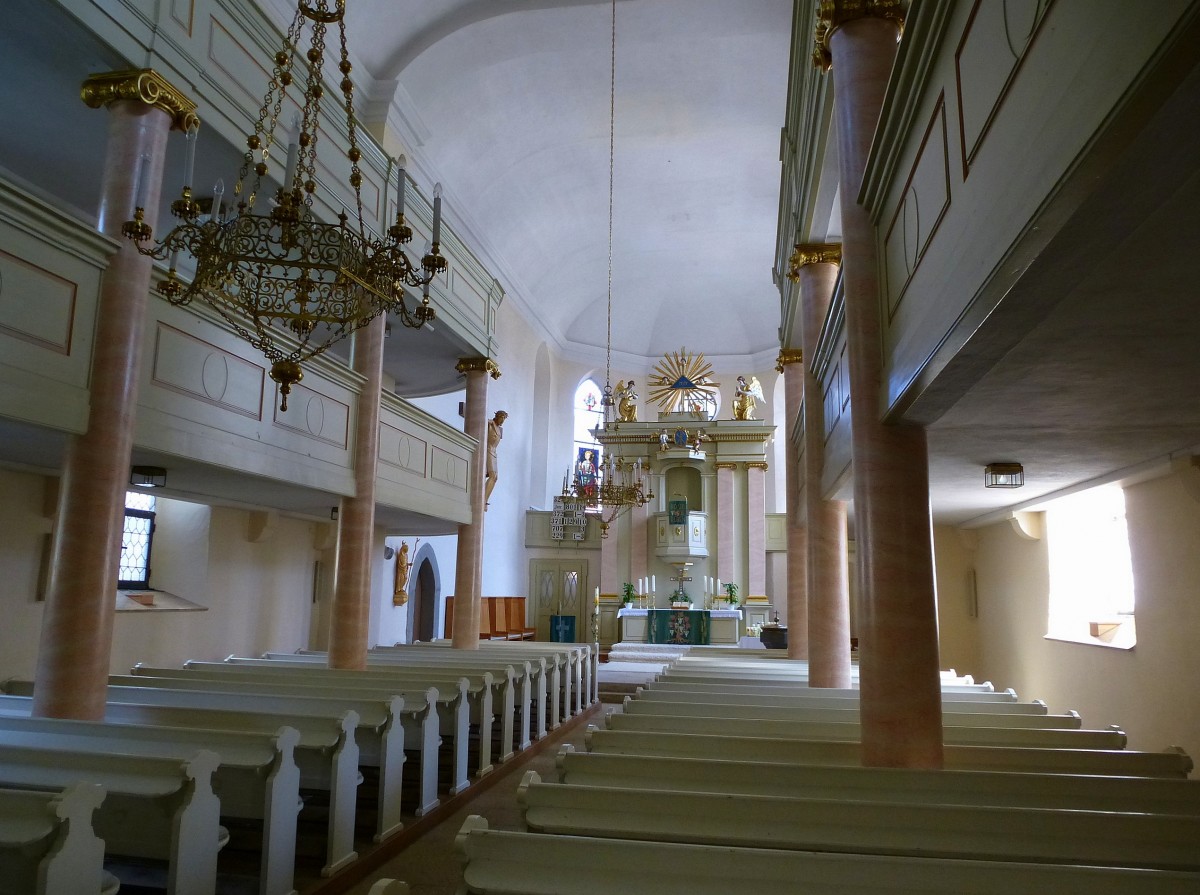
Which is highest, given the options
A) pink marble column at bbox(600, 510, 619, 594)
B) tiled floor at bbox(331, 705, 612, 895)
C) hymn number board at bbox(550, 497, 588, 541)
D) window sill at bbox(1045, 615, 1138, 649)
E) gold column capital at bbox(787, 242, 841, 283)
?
gold column capital at bbox(787, 242, 841, 283)

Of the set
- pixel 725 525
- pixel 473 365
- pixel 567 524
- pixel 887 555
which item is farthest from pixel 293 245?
pixel 567 524

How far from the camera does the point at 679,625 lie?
1838 cm

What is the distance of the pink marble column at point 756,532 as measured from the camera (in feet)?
63.9

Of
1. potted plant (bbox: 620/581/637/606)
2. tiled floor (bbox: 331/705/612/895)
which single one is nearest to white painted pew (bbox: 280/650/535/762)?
tiled floor (bbox: 331/705/612/895)

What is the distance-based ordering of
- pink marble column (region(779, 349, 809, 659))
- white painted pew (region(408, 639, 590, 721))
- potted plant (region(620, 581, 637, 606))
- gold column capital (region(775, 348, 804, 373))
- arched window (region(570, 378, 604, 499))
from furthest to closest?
arched window (region(570, 378, 604, 499))
potted plant (region(620, 581, 637, 606))
gold column capital (region(775, 348, 804, 373))
pink marble column (region(779, 349, 809, 659))
white painted pew (region(408, 639, 590, 721))

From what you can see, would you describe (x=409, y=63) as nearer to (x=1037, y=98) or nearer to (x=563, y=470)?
(x=1037, y=98)

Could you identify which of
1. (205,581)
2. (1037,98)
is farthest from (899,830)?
(205,581)

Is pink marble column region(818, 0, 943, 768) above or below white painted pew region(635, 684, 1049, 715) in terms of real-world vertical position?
above

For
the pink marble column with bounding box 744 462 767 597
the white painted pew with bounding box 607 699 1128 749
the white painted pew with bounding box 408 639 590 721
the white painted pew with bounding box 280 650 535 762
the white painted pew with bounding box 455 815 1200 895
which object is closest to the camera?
the white painted pew with bounding box 455 815 1200 895

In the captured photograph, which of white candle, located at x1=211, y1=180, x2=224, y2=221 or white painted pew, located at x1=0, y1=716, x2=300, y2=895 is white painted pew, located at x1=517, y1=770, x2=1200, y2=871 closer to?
white painted pew, located at x1=0, y1=716, x2=300, y2=895

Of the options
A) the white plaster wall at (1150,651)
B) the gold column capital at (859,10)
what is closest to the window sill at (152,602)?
the gold column capital at (859,10)

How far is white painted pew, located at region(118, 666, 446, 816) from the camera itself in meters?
5.40

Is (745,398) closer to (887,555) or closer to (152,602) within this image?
(152,602)

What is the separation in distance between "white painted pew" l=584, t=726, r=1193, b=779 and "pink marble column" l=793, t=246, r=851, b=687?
3451 mm
